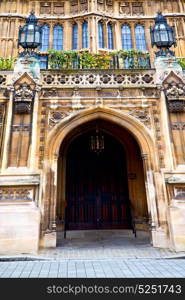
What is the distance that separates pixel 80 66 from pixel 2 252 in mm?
7753

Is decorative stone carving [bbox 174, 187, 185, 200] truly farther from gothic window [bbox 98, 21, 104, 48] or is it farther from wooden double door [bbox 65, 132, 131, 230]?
gothic window [bbox 98, 21, 104, 48]

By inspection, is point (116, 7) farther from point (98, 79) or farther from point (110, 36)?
A: point (98, 79)

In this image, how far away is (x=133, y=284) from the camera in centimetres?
380

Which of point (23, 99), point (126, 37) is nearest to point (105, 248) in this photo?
point (23, 99)

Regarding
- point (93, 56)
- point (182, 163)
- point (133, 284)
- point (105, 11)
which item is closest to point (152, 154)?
point (182, 163)

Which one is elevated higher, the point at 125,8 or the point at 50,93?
the point at 125,8

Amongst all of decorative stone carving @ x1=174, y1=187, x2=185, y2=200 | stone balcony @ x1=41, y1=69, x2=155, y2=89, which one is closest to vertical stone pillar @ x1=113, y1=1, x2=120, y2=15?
stone balcony @ x1=41, y1=69, x2=155, y2=89

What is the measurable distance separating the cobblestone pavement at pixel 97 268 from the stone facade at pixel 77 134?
104cm

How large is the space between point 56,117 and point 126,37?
10.8 meters

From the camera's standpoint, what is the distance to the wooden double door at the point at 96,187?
9.59m

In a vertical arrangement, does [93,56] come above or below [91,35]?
below

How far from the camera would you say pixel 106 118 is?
7.96 meters

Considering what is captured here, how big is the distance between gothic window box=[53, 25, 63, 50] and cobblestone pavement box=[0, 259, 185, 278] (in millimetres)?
13816

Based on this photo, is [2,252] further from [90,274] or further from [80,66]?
[80,66]
